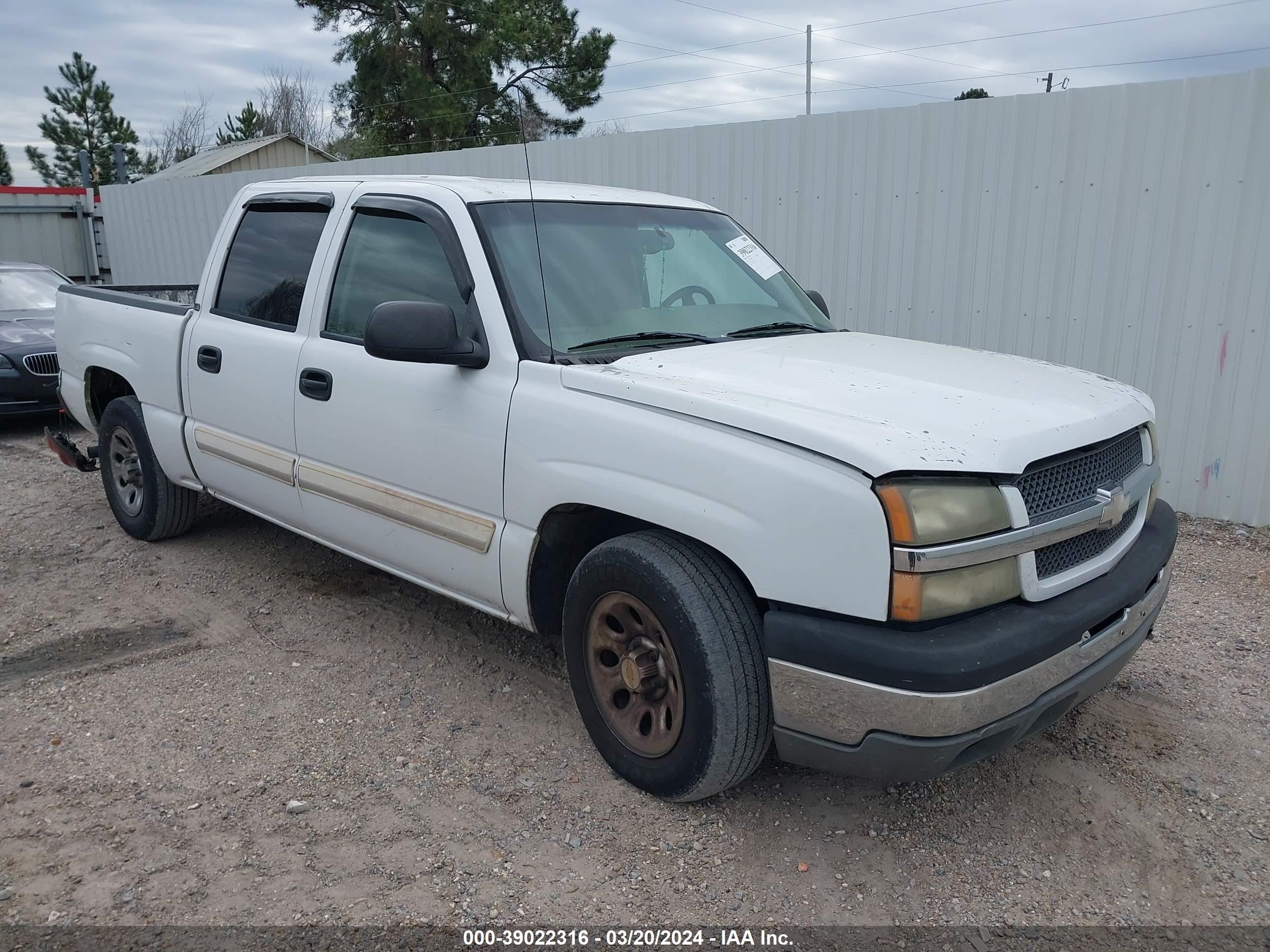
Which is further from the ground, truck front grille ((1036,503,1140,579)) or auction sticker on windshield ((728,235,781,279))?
auction sticker on windshield ((728,235,781,279))

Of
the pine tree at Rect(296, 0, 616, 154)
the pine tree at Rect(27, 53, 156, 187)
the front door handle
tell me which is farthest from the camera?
the pine tree at Rect(27, 53, 156, 187)

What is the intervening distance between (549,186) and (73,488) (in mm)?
5023

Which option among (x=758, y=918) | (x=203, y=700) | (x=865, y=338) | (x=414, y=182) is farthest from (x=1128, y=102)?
(x=203, y=700)

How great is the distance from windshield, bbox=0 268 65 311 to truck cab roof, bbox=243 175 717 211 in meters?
7.55

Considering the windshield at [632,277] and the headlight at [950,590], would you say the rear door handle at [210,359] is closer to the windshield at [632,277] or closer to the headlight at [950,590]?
the windshield at [632,277]

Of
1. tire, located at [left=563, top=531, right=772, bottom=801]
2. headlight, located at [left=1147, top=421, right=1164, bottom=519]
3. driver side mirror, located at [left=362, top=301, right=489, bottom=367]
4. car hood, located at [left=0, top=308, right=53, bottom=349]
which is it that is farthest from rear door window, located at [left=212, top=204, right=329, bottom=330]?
car hood, located at [left=0, top=308, right=53, bottom=349]

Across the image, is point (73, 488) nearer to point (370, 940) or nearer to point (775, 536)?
point (370, 940)

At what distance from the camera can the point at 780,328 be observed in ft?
12.6

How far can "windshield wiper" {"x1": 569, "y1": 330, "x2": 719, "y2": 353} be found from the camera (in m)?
3.30

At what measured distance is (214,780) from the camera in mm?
3207

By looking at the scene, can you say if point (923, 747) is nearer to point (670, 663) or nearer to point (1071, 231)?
point (670, 663)

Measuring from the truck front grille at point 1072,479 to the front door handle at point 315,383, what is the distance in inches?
103

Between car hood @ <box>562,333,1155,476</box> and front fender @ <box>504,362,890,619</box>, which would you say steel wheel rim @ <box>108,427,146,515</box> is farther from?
car hood @ <box>562,333,1155,476</box>

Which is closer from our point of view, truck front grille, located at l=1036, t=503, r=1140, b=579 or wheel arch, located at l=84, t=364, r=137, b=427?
truck front grille, located at l=1036, t=503, r=1140, b=579
